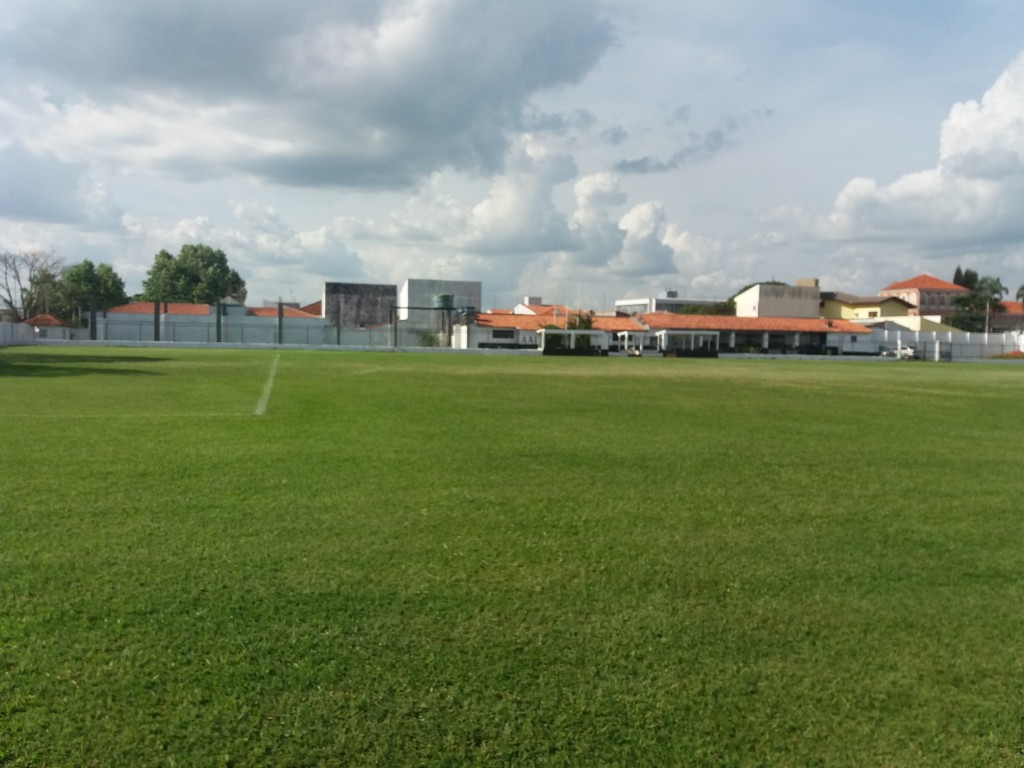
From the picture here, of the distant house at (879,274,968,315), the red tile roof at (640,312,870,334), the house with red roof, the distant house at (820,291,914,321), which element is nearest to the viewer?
the house with red roof

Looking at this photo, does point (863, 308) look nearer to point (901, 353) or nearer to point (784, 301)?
point (784, 301)

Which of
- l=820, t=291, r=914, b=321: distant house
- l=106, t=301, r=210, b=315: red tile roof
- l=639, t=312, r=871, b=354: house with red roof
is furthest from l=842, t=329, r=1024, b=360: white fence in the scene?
l=106, t=301, r=210, b=315: red tile roof

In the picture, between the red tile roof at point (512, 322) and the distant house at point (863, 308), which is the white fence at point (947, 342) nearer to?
the distant house at point (863, 308)

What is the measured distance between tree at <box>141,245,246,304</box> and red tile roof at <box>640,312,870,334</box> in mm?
50190

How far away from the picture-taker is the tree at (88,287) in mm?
81062

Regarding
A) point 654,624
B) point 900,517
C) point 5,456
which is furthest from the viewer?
point 5,456

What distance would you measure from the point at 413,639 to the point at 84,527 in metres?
2.84

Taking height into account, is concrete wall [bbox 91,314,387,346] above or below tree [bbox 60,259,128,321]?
below

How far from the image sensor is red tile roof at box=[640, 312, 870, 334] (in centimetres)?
6831

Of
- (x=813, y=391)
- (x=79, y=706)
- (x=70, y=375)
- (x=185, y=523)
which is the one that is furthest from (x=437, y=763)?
(x=70, y=375)

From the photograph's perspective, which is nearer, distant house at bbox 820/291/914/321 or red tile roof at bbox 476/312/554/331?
red tile roof at bbox 476/312/554/331

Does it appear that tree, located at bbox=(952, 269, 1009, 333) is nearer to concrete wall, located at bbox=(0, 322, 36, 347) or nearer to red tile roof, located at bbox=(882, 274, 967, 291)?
red tile roof, located at bbox=(882, 274, 967, 291)

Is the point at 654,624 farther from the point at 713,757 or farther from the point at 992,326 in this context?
the point at 992,326

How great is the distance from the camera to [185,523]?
17.9 feet
